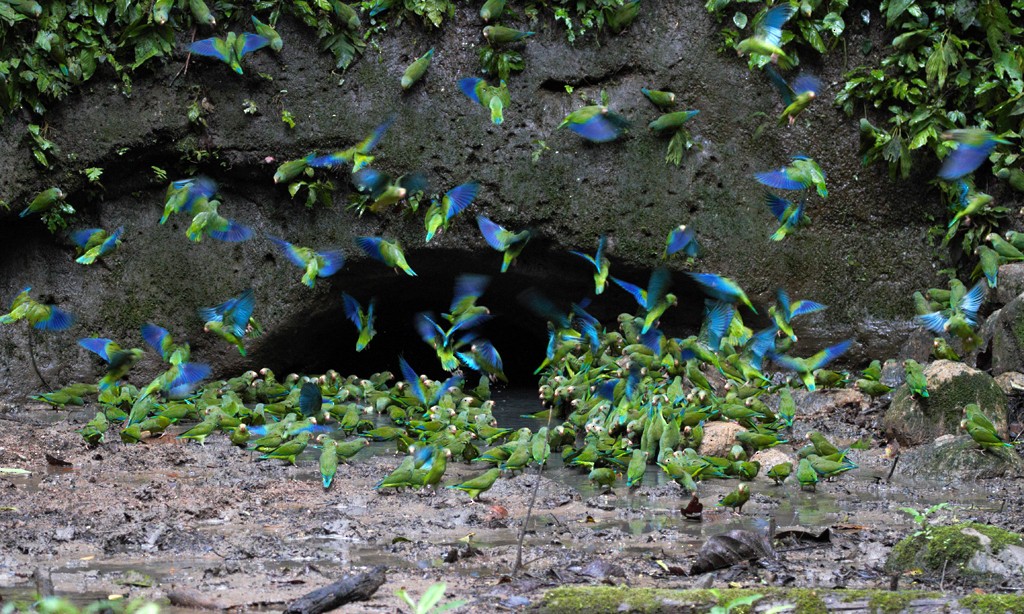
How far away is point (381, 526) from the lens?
3.81 m

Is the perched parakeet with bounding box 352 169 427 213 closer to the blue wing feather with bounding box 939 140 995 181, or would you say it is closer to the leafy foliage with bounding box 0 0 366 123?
the leafy foliage with bounding box 0 0 366 123

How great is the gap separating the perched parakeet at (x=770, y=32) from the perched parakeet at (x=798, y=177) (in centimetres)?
72

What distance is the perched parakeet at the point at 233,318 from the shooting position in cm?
696

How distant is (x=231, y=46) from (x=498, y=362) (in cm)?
277

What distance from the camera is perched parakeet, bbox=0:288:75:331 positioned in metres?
6.49

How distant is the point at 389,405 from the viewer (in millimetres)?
6930

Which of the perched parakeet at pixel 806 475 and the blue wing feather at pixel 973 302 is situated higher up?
the blue wing feather at pixel 973 302

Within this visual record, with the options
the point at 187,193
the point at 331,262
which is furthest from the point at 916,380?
the point at 187,193

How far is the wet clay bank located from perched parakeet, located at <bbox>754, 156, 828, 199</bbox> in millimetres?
289

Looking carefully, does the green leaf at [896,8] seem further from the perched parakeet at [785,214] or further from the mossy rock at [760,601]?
the mossy rock at [760,601]

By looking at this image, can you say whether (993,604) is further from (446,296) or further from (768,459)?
(446,296)

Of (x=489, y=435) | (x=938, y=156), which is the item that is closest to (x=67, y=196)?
(x=489, y=435)

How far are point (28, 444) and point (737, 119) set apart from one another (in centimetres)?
495

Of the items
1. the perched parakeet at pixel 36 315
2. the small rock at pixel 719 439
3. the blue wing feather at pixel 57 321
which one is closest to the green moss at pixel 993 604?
the small rock at pixel 719 439
